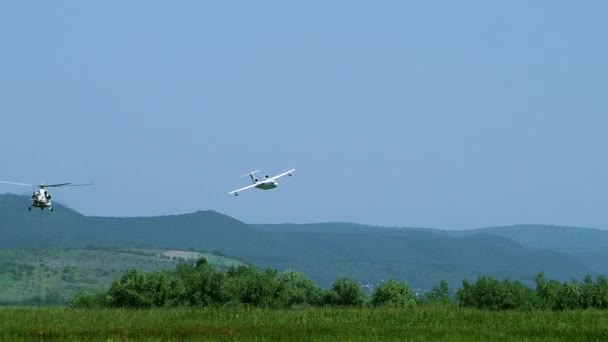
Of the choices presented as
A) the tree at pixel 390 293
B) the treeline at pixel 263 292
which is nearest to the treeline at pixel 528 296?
the treeline at pixel 263 292

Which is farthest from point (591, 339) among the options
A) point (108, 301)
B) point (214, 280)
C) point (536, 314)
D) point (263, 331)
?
point (108, 301)

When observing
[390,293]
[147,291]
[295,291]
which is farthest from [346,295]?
[147,291]

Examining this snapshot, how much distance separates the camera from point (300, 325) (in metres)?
44.3

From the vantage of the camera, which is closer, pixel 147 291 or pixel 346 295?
pixel 147 291

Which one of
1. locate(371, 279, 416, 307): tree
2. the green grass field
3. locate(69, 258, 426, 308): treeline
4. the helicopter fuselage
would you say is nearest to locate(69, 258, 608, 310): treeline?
locate(69, 258, 426, 308): treeline

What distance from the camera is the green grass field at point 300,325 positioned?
4097 centimetres

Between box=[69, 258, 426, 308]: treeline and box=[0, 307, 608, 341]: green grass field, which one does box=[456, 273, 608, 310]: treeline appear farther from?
box=[0, 307, 608, 341]: green grass field

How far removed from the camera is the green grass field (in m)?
41.0

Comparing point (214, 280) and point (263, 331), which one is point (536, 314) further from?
point (214, 280)

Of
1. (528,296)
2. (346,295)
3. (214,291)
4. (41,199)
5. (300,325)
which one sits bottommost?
(300,325)

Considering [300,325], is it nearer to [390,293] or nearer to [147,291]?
[147,291]

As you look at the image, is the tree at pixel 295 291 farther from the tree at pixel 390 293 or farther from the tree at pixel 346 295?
the tree at pixel 390 293

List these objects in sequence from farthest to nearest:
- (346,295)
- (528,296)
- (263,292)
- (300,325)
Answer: (346,295)
(528,296)
(263,292)
(300,325)

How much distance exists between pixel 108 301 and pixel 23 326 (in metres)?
29.6
